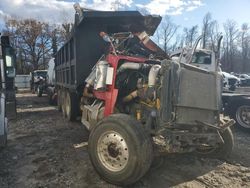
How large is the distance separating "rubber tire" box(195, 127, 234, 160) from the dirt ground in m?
0.15

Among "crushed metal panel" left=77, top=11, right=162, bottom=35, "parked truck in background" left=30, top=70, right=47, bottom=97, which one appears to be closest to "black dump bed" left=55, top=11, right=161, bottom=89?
"crushed metal panel" left=77, top=11, right=162, bottom=35

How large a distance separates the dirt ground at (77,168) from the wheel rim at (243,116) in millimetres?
1540

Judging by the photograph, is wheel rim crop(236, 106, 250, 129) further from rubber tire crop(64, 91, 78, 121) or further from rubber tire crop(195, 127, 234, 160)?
rubber tire crop(64, 91, 78, 121)

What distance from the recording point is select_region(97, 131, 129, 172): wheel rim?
4.53m

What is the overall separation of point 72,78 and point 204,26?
2458 inches

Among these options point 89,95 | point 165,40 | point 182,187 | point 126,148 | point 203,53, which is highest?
point 165,40

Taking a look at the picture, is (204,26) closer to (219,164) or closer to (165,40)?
(165,40)

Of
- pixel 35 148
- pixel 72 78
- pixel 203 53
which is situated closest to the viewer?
pixel 35 148

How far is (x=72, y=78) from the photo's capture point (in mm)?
8703

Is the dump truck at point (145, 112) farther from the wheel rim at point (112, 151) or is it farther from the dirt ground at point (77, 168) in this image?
the dirt ground at point (77, 168)

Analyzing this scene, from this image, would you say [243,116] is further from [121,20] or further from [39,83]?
[39,83]

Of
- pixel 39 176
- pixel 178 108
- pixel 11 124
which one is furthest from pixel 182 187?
pixel 11 124

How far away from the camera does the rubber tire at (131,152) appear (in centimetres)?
430

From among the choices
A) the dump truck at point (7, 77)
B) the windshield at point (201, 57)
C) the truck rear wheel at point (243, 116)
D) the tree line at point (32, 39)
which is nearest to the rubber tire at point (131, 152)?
the dump truck at point (7, 77)
